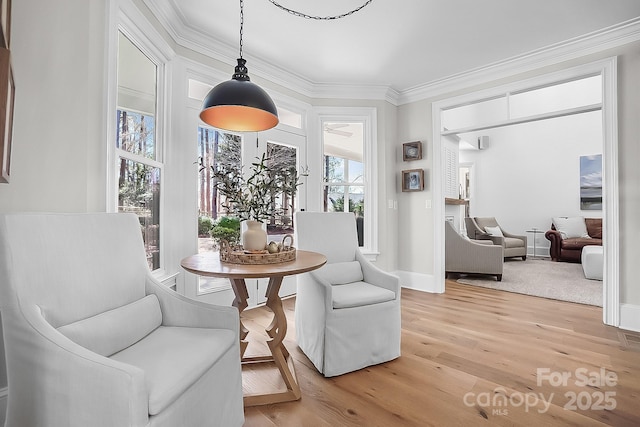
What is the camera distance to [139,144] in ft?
7.66

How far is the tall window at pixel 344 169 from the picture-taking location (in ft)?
13.3

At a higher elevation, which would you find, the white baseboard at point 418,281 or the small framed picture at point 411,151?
the small framed picture at point 411,151

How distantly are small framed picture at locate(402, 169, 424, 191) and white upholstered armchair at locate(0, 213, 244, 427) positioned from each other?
10.4ft

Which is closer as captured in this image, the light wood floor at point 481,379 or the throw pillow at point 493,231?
the light wood floor at point 481,379

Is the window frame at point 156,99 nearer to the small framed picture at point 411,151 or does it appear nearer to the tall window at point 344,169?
the tall window at point 344,169

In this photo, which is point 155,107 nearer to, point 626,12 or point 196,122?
point 196,122

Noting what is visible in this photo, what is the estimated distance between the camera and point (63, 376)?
36.8 inches

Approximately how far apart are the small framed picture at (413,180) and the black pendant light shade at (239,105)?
8.09ft

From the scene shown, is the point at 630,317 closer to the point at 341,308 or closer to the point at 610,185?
the point at 610,185

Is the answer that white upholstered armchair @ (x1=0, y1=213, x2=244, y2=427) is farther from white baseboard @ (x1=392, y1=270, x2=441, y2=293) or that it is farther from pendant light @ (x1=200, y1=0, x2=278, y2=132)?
A: white baseboard @ (x1=392, y1=270, x2=441, y2=293)

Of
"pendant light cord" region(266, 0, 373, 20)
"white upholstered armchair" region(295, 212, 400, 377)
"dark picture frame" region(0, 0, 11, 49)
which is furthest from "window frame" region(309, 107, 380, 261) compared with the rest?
Answer: "dark picture frame" region(0, 0, 11, 49)

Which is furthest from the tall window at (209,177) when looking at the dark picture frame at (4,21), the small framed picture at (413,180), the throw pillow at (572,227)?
the throw pillow at (572,227)

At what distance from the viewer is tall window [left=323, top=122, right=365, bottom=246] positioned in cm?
406

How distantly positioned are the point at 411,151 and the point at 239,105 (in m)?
2.89
